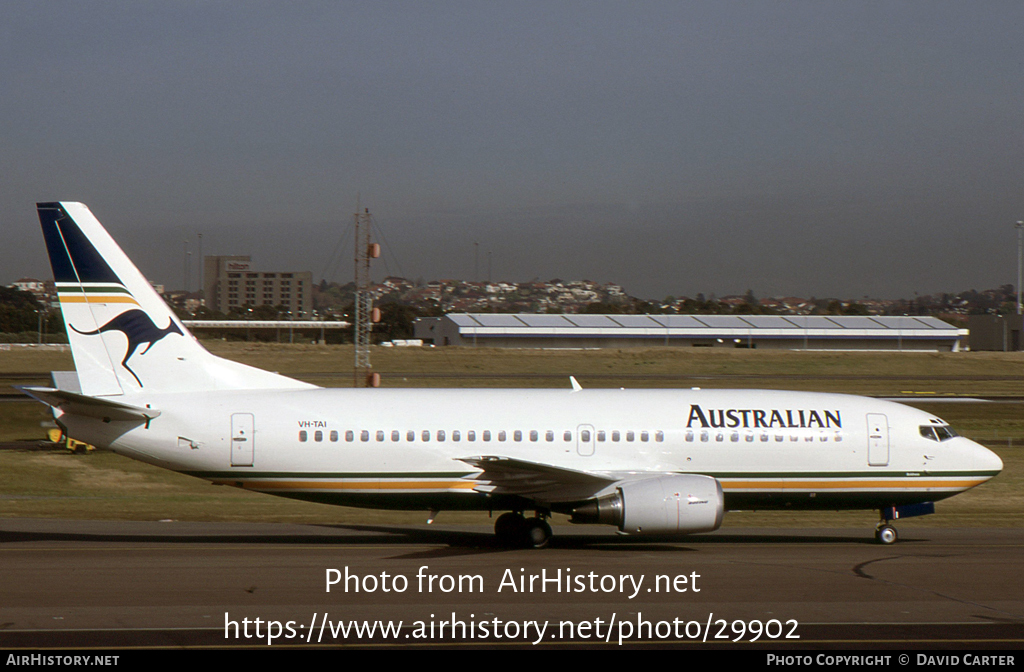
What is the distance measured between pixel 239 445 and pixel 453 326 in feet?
311

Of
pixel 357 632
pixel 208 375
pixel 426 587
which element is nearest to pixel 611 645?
pixel 357 632

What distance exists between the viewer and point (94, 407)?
2047 cm

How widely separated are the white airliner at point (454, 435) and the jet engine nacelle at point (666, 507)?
177 millimetres

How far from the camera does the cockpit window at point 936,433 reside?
22406 millimetres

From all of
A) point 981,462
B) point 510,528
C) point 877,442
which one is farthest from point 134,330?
point 981,462

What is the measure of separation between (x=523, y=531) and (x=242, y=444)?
6.42 metres

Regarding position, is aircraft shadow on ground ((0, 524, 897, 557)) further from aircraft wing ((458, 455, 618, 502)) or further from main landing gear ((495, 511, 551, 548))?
aircraft wing ((458, 455, 618, 502))

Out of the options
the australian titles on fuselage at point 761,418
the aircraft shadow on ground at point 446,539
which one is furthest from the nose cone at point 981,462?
the australian titles on fuselage at point 761,418

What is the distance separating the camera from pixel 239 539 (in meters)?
22.1

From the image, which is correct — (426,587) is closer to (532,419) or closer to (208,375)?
(532,419)

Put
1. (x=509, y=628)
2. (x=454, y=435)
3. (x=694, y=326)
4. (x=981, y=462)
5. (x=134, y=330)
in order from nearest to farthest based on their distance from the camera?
(x=509, y=628) → (x=454, y=435) → (x=134, y=330) → (x=981, y=462) → (x=694, y=326)

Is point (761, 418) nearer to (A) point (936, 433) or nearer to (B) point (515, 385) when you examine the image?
(A) point (936, 433)

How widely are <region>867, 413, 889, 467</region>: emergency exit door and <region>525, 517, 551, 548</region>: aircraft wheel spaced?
7.58 metres

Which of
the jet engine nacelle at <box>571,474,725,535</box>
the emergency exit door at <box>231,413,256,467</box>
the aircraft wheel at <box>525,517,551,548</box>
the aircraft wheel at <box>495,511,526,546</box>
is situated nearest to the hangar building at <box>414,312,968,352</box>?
the aircraft wheel at <box>495,511,526,546</box>
